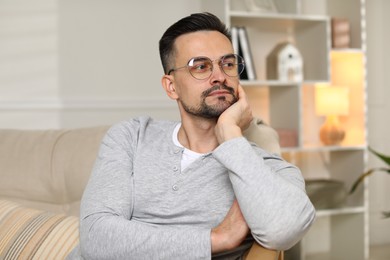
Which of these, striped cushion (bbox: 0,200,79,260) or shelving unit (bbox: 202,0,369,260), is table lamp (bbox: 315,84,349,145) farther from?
striped cushion (bbox: 0,200,79,260)

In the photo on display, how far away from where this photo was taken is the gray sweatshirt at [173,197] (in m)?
1.39

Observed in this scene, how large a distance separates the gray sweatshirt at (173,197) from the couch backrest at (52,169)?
0.31m

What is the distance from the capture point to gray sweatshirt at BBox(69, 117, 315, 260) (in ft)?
4.56

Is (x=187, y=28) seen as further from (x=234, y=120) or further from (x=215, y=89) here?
(x=234, y=120)

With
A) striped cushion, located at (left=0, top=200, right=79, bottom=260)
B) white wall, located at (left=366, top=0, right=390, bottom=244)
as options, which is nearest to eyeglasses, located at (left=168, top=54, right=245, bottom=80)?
striped cushion, located at (left=0, top=200, right=79, bottom=260)

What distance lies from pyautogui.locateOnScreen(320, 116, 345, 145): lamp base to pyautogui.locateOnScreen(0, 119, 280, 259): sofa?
182 centimetres

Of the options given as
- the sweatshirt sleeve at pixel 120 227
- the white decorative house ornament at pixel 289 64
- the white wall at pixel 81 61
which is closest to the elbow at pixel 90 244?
the sweatshirt sleeve at pixel 120 227

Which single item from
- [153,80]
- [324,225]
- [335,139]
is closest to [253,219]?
[153,80]

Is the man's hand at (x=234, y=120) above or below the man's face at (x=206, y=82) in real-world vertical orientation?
below

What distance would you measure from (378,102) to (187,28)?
278 centimetres

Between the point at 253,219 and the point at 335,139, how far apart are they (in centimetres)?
241

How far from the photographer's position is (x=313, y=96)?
3.91 meters

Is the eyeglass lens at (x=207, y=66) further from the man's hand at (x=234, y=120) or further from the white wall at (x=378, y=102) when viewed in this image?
the white wall at (x=378, y=102)

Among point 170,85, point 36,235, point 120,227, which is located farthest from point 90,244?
point 170,85
